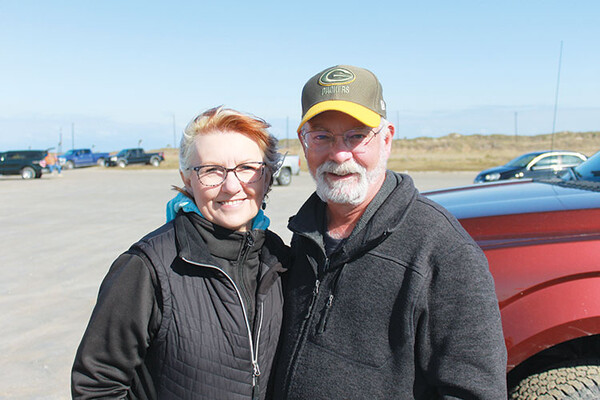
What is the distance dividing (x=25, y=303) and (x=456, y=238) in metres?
5.61

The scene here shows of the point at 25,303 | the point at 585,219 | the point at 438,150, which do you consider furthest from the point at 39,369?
the point at 438,150

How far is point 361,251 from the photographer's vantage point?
70.8 inches

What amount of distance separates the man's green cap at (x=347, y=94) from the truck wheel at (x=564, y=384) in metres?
1.36

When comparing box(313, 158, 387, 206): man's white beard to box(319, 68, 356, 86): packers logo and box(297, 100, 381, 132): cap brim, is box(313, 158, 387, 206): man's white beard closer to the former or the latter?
box(297, 100, 381, 132): cap brim

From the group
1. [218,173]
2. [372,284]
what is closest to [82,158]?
[218,173]

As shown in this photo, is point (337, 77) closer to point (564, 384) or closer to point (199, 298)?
point (199, 298)

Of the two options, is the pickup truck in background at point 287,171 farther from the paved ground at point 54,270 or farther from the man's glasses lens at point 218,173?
the man's glasses lens at point 218,173

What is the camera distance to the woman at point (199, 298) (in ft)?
5.87

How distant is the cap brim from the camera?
1.88m

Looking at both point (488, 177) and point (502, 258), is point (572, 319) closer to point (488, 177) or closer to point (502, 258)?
point (502, 258)

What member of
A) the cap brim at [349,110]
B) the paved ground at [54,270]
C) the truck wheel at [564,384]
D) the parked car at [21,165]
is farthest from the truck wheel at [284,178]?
the cap brim at [349,110]

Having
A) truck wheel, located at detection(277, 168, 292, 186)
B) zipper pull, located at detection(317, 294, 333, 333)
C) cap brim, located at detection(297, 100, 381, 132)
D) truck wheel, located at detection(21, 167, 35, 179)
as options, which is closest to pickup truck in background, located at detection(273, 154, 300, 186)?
truck wheel, located at detection(277, 168, 292, 186)

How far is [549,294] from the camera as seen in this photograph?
2.19 meters

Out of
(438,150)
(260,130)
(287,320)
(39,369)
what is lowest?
(39,369)
